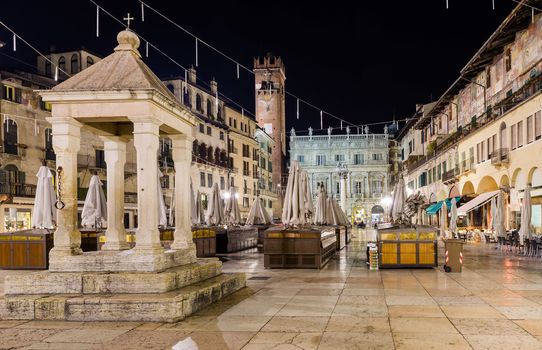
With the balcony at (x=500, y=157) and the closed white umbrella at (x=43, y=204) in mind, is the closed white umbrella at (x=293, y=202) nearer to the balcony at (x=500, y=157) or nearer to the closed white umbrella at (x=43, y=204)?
the closed white umbrella at (x=43, y=204)

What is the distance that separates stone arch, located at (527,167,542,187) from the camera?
88.1 feet

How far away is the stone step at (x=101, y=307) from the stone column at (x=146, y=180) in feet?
4.31

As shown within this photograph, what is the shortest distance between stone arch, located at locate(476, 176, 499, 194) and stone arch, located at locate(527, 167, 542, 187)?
7.86 meters

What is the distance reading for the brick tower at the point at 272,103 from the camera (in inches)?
3433

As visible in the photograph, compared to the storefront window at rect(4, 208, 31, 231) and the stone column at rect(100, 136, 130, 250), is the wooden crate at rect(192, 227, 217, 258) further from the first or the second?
the storefront window at rect(4, 208, 31, 231)

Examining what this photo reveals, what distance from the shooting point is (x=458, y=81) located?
41781mm

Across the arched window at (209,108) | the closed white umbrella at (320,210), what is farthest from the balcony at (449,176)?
the arched window at (209,108)

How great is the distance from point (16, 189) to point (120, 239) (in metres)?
26.7

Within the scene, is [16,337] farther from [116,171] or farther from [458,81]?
[458,81]

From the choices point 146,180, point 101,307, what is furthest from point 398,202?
point 101,307

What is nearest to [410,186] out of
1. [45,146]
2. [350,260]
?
[45,146]

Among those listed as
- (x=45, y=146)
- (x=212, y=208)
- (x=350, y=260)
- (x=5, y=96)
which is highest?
(x=5, y=96)

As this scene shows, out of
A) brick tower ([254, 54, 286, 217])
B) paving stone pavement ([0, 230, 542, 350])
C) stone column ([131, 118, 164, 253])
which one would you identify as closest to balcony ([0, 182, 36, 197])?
paving stone pavement ([0, 230, 542, 350])

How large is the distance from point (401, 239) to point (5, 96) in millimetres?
28544
